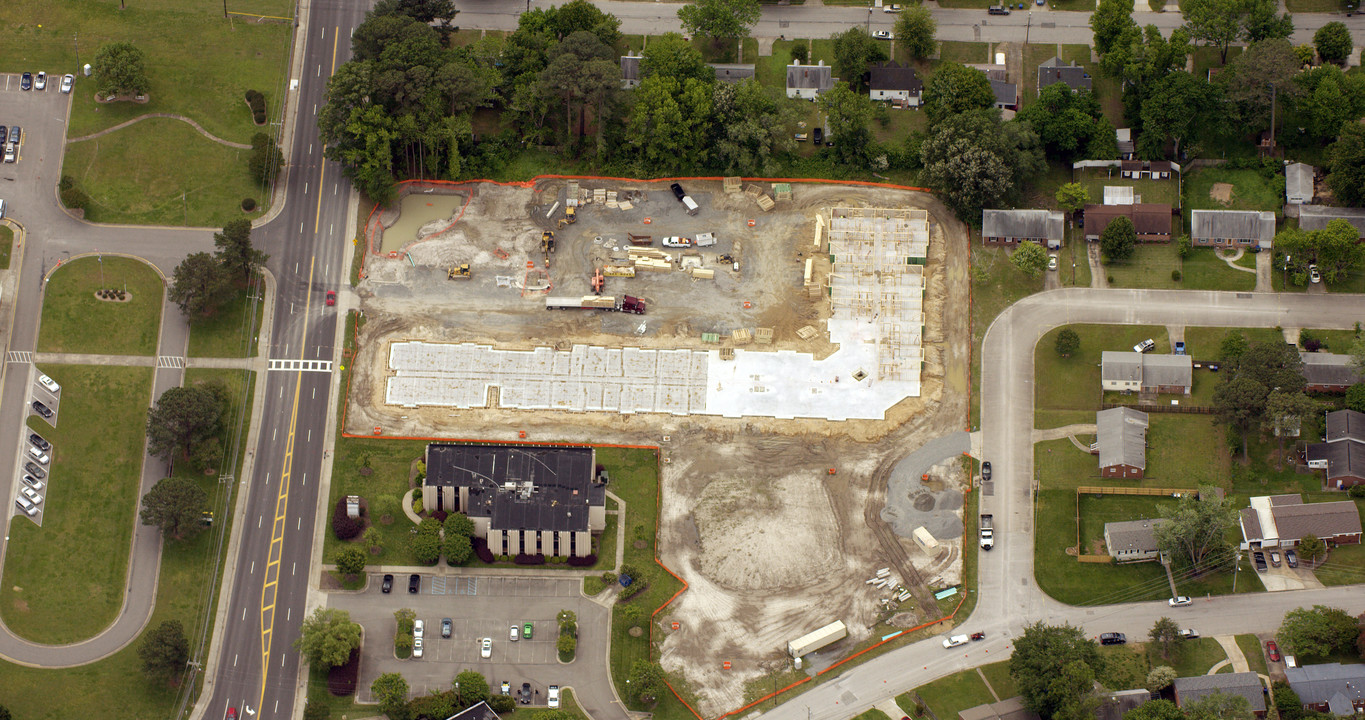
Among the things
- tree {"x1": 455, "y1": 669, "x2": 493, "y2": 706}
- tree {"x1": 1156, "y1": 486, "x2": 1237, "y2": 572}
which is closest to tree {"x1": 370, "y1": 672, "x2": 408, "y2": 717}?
tree {"x1": 455, "y1": 669, "x2": 493, "y2": 706}

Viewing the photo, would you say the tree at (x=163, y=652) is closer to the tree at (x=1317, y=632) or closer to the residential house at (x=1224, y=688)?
the residential house at (x=1224, y=688)

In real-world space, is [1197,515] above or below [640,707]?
above

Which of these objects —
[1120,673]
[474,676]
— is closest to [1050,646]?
[1120,673]

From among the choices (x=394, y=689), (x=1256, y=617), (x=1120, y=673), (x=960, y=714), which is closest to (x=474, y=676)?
(x=394, y=689)

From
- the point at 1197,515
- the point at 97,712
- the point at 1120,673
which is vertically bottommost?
the point at 97,712

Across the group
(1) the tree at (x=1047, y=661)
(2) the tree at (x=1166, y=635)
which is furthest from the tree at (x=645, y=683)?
(2) the tree at (x=1166, y=635)

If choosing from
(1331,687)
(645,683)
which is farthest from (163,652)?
(1331,687)

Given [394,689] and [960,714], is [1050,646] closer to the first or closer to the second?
[960,714]
